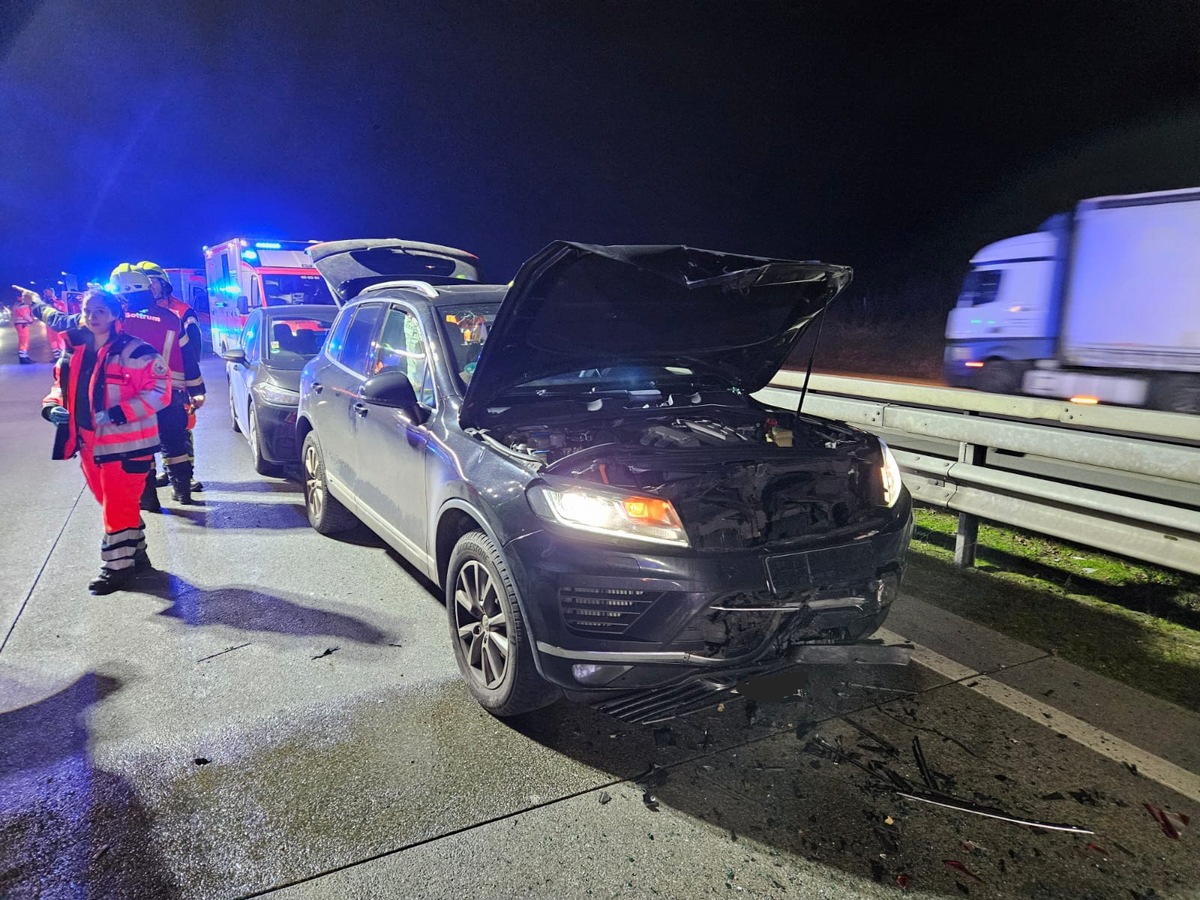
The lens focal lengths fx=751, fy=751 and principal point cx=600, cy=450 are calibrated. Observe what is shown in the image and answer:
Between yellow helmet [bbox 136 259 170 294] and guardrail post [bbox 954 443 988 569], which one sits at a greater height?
yellow helmet [bbox 136 259 170 294]

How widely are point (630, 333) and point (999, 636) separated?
249 centimetres

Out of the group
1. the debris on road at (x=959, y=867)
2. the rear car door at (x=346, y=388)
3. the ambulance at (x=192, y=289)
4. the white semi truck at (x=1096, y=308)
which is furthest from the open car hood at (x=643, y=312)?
the ambulance at (x=192, y=289)

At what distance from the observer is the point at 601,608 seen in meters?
2.70

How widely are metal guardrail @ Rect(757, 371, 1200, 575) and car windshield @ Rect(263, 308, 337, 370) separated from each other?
16.8 feet

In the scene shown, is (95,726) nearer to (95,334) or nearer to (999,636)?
(95,334)

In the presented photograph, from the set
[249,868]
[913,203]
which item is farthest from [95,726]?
[913,203]

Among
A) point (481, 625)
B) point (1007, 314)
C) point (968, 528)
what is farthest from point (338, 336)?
point (1007, 314)

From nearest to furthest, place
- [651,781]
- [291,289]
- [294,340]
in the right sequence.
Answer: [651,781] → [294,340] → [291,289]

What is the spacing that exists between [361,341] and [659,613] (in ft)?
10.5

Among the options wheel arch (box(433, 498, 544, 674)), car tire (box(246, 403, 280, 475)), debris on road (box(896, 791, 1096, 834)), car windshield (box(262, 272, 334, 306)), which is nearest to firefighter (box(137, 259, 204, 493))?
car tire (box(246, 403, 280, 475))

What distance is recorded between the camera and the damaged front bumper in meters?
2.66

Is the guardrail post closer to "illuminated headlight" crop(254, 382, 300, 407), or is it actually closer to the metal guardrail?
the metal guardrail

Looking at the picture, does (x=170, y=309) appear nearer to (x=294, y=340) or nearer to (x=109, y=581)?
(x=294, y=340)

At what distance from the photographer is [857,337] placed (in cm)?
2644
